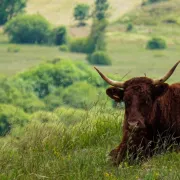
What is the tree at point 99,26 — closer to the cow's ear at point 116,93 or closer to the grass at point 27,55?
the grass at point 27,55

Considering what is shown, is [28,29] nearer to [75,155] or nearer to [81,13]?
[81,13]

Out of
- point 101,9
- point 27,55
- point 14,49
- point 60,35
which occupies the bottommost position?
point 60,35

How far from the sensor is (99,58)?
171 m

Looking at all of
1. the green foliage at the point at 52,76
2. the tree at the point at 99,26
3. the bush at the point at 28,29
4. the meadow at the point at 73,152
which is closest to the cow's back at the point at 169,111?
the meadow at the point at 73,152

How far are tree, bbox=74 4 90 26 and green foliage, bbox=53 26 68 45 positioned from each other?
4.16 metres

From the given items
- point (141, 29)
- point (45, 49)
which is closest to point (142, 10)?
point (141, 29)

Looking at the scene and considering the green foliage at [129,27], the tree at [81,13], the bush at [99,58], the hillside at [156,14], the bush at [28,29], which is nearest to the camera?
the bush at [99,58]

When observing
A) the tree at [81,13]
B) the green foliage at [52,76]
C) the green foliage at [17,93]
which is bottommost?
the tree at [81,13]

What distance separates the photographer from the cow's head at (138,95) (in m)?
9.80

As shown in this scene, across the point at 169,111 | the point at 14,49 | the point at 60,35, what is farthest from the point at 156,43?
the point at 169,111

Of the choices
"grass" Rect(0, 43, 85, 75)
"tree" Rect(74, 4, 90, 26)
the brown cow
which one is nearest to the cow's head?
the brown cow

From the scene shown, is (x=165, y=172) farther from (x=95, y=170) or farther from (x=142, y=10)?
(x=142, y=10)

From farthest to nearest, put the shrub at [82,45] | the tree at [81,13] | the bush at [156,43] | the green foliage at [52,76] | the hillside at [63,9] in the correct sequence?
the hillside at [63,9], the tree at [81,13], the bush at [156,43], the shrub at [82,45], the green foliage at [52,76]

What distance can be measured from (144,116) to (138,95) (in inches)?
10.5
